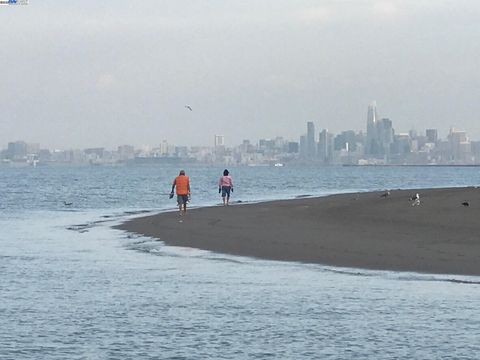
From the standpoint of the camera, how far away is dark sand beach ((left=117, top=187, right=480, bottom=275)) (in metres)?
22.7

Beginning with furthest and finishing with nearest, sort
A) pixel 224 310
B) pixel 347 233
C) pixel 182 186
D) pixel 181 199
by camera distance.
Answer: pixel 181 199, pixel 182 186, pixel 347 233, pixel 224 310

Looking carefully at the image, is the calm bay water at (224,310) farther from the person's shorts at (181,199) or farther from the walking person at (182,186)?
the person's shorts at (181,199)

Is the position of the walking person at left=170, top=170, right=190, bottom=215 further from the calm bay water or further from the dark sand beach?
the calm bay water

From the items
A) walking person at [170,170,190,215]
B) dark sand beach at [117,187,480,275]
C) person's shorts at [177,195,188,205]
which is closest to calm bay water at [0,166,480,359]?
dark sand beach at [117,187,480,275]

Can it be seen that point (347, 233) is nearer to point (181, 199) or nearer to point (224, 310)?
point (181, 199)

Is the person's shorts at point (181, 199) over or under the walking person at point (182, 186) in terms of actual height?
under

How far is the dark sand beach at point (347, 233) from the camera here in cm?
2266

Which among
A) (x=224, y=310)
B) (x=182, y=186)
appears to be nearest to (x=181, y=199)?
(x=182, y=186)

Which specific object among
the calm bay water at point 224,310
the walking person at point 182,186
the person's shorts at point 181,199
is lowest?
the calm bay water at point 224,310

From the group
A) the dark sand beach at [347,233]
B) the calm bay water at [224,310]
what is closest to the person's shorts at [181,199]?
the dark sand beach at [347,233]

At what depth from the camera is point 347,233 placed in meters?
29.5

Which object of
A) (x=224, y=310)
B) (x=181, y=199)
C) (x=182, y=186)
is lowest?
(x=224, y=310)

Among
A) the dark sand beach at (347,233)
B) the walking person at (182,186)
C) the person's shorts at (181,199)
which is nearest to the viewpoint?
the dark sand beach at (347,233)

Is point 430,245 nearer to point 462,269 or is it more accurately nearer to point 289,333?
point 462,269
